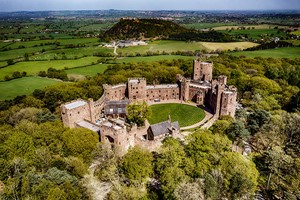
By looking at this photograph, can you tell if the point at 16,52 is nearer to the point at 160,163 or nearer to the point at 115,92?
the point at 115,92

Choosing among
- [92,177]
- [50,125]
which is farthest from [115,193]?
[50,125]

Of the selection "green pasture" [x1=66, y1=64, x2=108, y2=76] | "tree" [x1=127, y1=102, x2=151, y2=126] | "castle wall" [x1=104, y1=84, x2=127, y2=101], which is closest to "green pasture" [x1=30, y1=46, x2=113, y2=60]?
"green pasture" [x1=66, y1=64, x2=108, y2=76]

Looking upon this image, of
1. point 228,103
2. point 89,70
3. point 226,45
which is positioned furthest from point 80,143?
point 226,45

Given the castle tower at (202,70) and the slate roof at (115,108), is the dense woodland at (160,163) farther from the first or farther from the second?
the castle tower at (202,70)

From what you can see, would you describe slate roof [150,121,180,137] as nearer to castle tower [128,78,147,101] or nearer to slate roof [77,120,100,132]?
slate roof [77,120,100,132]

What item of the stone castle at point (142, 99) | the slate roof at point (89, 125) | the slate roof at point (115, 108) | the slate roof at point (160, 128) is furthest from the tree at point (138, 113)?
the slate roof at point (89, 125)

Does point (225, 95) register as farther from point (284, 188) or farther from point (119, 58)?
point (119, 58)
